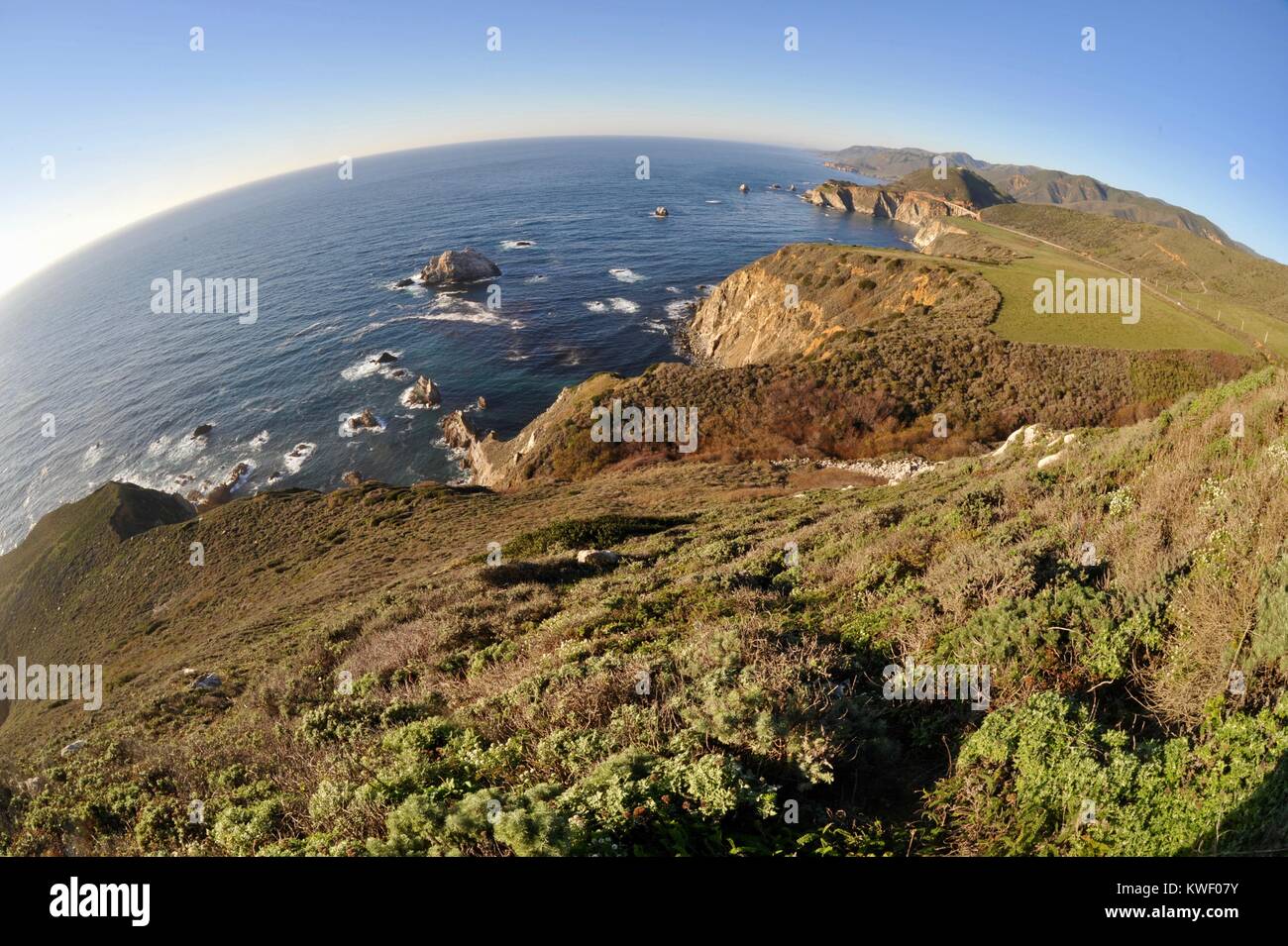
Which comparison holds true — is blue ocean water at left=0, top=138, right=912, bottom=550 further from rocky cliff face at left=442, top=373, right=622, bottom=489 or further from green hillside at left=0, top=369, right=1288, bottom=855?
green hillside at left=0, top=369, right=1288, bottom=855

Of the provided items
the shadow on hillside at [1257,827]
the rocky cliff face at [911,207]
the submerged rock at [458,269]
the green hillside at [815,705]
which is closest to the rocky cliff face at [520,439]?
the green hillside at [815,705]

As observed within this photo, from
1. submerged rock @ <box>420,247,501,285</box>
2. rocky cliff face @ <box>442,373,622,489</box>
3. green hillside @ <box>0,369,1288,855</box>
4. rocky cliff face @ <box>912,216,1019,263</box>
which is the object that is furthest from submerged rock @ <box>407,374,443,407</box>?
rocky cliff face @ <box>912,216,1019,263</box>

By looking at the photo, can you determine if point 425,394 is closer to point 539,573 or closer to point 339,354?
point 339,354

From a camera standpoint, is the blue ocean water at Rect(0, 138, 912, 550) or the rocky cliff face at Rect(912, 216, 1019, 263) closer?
the blue ocean water at Rect(0, 138, 912, 550)

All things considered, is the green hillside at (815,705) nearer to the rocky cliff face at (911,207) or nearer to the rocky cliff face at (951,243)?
the rocky cliff face at (951,243)

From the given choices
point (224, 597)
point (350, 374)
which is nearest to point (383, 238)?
point (350, 374)
